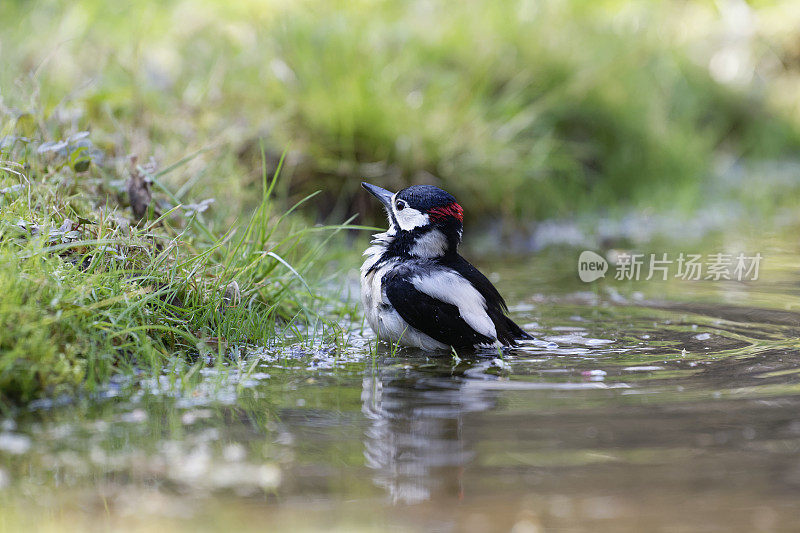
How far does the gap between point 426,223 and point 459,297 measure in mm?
522

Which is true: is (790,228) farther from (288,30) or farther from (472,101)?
(288,30)

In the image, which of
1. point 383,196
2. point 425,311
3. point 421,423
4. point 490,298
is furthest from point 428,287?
point 421,423

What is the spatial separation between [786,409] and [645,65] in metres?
8.81

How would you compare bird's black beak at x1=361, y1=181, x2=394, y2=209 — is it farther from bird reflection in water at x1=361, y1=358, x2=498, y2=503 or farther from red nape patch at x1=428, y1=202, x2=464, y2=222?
bird reflection in water at x1=361, y1=358, x2=498, y2=503

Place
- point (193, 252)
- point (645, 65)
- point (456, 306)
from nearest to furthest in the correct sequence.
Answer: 1. point (456, 306)
2. point (193, 252)
3. point (645, 65)

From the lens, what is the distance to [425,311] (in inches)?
186

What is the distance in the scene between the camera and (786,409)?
3775 millimetres

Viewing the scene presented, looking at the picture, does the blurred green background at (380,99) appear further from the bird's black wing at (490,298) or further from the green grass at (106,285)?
the bird's black wing at (490,298)

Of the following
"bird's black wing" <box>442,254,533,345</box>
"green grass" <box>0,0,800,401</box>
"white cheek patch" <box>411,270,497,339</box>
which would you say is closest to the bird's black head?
"bird's black wing" <box>442,254,533,345</box>

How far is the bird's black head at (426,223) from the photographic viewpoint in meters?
5.07

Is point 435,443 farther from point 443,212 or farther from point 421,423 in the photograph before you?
point 443,212

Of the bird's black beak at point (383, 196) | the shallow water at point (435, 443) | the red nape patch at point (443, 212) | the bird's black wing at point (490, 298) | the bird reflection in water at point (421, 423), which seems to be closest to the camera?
the shallow water at point (435, 443)

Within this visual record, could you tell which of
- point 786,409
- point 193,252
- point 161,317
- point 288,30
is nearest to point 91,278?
point 161,317

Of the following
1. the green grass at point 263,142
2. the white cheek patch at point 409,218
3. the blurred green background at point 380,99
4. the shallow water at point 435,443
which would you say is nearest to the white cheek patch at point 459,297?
the shallow water at point 435,443
